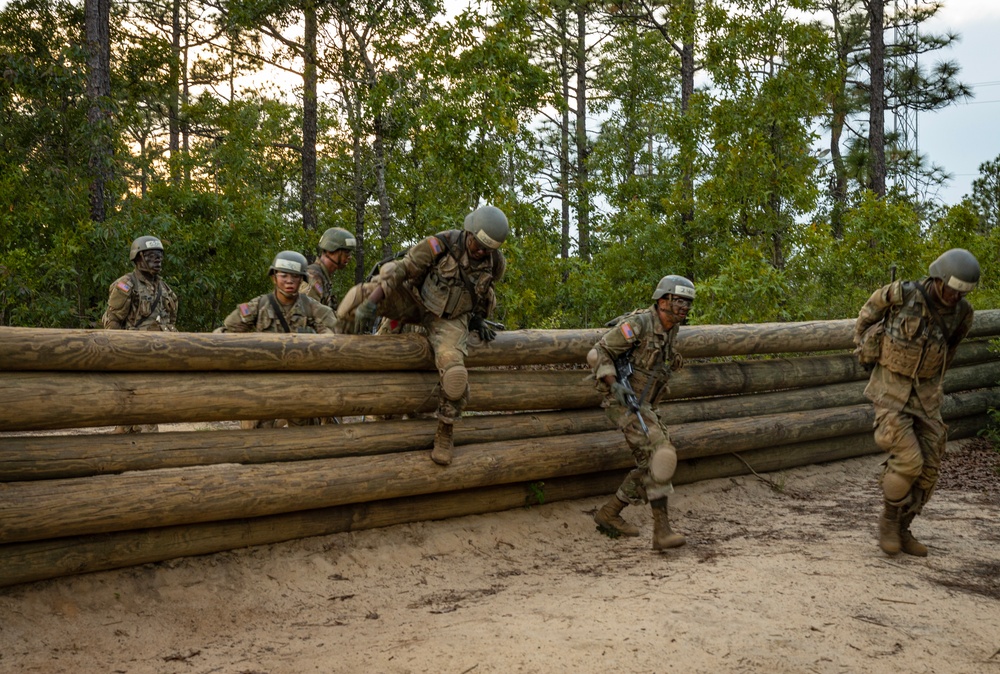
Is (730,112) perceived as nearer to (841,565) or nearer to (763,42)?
(763,42)

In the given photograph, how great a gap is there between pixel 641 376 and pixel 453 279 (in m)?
1.70

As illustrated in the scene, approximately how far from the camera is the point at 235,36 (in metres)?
18.4

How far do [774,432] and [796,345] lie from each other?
0.98m

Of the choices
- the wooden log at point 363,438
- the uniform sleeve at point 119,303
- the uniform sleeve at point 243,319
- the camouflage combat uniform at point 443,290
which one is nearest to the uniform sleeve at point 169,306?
the uniform sleeve at point 119,303

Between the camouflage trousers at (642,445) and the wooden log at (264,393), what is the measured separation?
88cm

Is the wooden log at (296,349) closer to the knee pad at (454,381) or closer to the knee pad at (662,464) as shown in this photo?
the knee pad at (454,381)

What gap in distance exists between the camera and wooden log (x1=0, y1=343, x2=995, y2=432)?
5.13 m

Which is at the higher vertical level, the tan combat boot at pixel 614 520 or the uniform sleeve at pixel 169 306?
the uniform sleeve at pixel 169 306

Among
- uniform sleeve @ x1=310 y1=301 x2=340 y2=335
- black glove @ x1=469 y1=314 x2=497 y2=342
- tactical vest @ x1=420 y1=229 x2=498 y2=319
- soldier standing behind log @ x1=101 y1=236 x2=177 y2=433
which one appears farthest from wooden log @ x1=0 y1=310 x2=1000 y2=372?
soldier standing behind log @ x1=101 y1=236 x2=177 y2=433

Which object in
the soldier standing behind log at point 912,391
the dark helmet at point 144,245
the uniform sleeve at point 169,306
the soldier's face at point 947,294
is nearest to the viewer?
the soldier's face at point 947,294

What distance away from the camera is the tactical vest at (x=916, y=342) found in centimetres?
635

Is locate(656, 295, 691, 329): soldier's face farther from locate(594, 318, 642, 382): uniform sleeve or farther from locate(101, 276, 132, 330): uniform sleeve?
locate(101, 276, 132, 330): uniform sleeve

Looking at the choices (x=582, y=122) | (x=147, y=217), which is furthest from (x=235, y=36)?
(x=582, y=122)

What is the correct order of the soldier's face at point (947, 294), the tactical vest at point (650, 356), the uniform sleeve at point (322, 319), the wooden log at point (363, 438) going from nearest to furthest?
the wooden log at point (363, 438), the soldier's face at point (947, 294), the tactical vest at point (650, 356), the uniform sleeve at point (322, 319)
